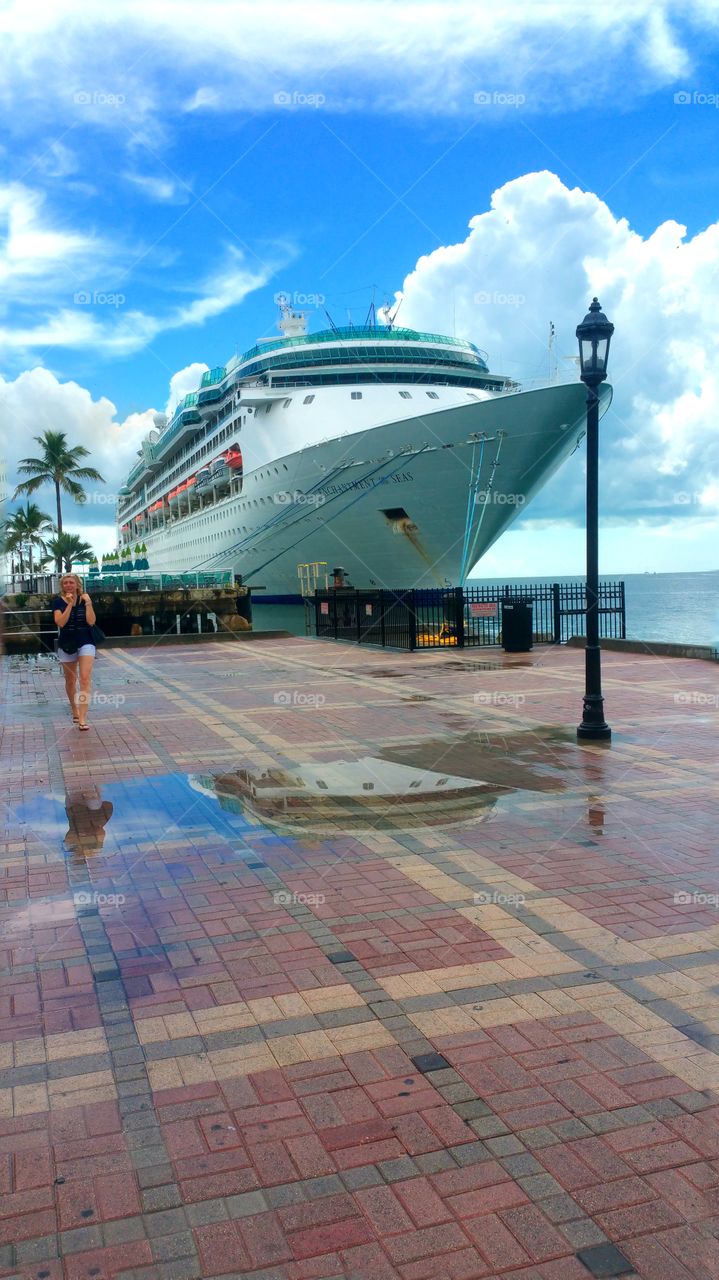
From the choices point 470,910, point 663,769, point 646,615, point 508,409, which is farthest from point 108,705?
point 646,615

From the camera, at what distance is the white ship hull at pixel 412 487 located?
93.4ft

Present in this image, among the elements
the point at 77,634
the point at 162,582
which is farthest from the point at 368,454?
the point at 77,634

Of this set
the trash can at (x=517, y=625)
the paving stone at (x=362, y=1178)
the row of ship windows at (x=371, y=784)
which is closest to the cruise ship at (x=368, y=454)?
the trash can at (x=517, y=625)

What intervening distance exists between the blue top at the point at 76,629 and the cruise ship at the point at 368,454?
65.0 feet

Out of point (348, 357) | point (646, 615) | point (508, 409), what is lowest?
point (646, 615)

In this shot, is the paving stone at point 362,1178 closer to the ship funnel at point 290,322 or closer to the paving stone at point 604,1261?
the paving stone at point 604,1261

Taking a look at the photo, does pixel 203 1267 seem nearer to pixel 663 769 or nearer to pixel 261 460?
pixel 663 769

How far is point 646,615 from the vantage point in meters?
95.1

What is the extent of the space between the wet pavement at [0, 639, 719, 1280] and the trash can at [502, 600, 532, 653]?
11.0 metres

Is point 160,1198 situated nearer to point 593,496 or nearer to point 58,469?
point 593,496

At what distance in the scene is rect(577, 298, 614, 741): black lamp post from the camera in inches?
346

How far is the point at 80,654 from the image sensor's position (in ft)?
35.3

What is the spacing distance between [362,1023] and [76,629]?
7.77 metres

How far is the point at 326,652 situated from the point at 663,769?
13105mm
